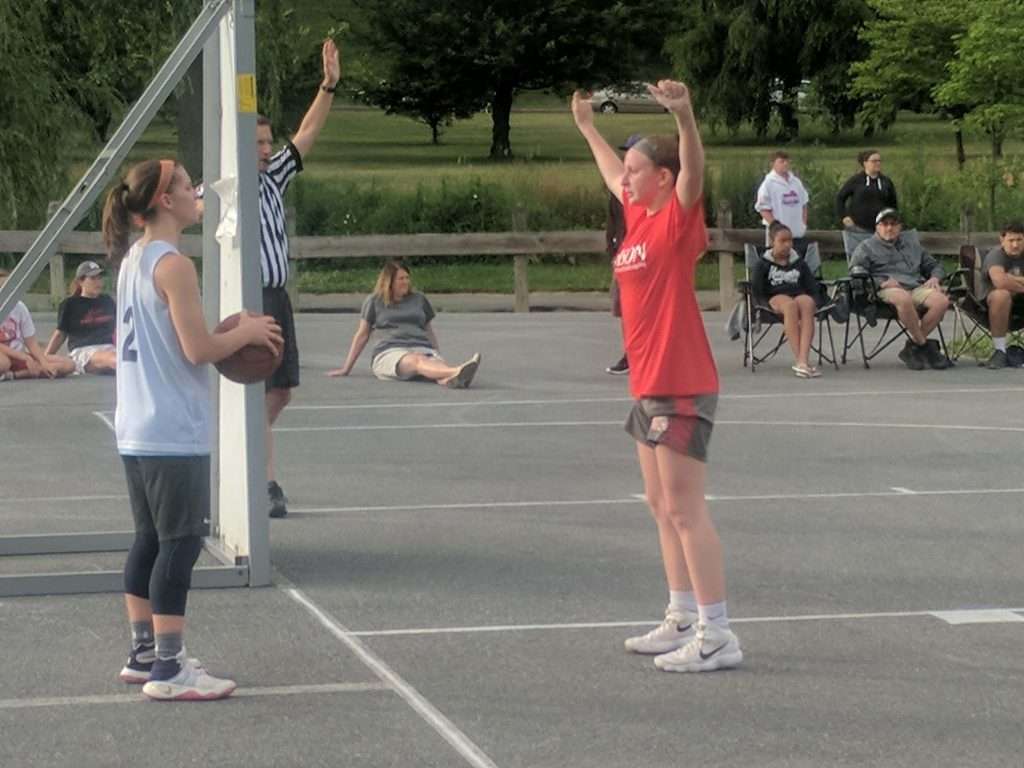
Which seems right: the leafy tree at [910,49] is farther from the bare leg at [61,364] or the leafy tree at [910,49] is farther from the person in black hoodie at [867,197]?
the bare leg at [61,364]

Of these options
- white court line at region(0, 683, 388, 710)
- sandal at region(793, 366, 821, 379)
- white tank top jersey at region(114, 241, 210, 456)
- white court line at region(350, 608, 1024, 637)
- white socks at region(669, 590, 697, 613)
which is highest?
white tank top jersey at region(114, 241, 210, 456)

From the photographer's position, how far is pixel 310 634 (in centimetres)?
809

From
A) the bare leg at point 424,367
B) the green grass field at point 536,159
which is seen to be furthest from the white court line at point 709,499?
the green grass field at point 536,159

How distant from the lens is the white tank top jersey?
23.1 feet

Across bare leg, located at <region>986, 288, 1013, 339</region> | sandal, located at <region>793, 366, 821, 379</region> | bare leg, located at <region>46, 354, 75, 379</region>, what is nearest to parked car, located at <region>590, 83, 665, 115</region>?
bare leg, located at <region>986, 288, 1013, 339</region>

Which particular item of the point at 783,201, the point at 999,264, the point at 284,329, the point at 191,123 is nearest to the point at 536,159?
the point at 191,123

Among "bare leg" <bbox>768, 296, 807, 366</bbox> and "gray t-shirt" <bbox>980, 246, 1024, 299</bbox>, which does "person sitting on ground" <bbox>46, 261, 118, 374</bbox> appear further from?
"gray t-shirt" <bbox>980, 246, 1024, 299</bbox>

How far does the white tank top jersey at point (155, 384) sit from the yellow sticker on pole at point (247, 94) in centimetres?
194

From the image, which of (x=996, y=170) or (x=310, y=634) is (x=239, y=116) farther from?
(x=996, y=170)

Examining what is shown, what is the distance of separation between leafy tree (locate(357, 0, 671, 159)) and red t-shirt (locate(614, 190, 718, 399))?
6414 centimetres

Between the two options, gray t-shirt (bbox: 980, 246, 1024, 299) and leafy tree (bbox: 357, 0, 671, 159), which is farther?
leafy tree (bbox: 357, 0, 671, 159)

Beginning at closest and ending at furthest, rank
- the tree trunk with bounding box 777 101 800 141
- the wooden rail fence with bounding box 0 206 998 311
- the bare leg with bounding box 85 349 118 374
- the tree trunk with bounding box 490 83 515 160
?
the bare leg with bounding box 85 349 118 374 < the wooden rail fence with bounding box 0 206 998 311 < the tree trunk with bounding box 490 83 515 160 < the tree trunk with bounding box 777 101 800 141

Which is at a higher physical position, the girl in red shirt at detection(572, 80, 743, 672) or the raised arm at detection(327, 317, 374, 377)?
the girl in red shirt at detection(572, 80, 743, 672)

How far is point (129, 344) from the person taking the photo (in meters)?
7.18
